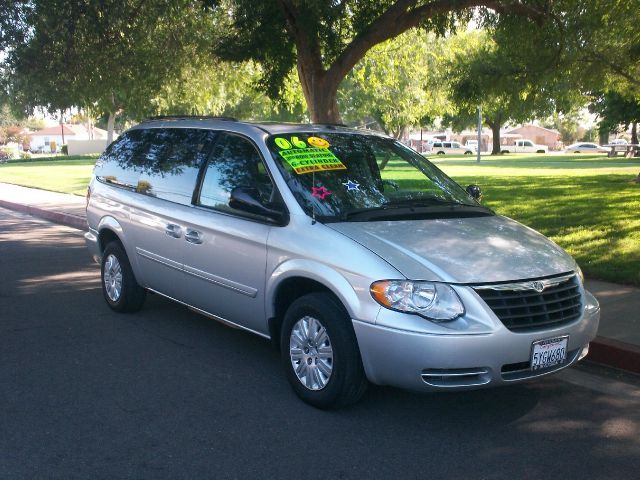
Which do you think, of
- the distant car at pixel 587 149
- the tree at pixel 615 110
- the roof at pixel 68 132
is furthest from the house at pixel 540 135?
the tree at pixel 615 110

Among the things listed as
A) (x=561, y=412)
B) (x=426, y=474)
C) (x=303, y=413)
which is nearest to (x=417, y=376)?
(x=426, y=474)

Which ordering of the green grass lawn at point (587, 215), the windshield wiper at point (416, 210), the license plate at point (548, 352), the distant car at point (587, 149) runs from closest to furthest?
the license plate at point (548, 352), the windshield wiper at point (416, 210), the green grass lawn at point (587, 215), the distant car at point (587, 149)

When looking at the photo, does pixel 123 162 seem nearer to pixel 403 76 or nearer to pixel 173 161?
pixel 173 161

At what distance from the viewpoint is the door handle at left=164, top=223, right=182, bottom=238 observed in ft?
19.4

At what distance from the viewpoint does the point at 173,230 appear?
5.98 metres

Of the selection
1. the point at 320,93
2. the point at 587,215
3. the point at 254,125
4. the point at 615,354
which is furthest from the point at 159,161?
the point at 587,215

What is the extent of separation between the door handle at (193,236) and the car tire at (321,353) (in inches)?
46.9

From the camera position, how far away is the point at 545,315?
4414 mm

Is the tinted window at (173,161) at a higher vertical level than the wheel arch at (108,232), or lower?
higher

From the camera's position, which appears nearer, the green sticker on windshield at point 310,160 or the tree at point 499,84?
the green sticker on windshield at point 310,160

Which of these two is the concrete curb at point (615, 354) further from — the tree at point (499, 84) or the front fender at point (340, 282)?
the tree at point (499, 84)

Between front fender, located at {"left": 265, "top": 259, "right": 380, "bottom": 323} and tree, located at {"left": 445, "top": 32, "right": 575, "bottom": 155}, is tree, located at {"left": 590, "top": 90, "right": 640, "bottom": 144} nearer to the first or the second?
tree, located at {"left": 445, "top": 32, "right": 575, "bottom": 155}

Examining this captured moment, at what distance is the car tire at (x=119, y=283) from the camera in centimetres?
687

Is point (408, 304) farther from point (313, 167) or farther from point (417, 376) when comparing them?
point (313, 167)
